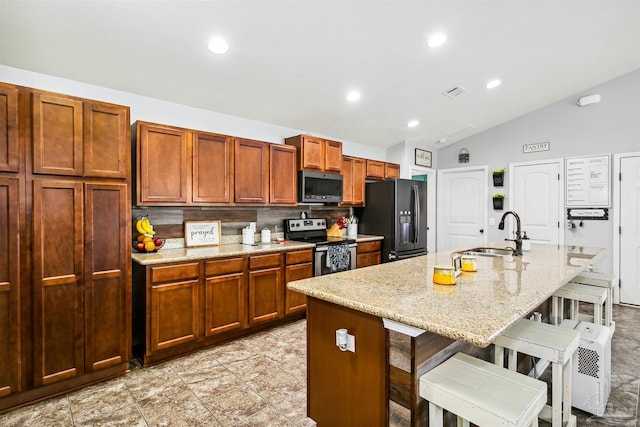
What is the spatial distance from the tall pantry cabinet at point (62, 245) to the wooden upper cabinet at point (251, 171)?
1142mm

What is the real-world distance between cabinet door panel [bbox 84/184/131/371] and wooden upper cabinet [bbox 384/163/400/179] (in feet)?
12.6

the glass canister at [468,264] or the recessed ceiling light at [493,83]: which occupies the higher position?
the recessed ceiling light at [493,83]

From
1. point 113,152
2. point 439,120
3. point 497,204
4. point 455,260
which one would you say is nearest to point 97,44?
point 113,152

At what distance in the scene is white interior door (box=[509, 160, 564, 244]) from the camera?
4.94 metres

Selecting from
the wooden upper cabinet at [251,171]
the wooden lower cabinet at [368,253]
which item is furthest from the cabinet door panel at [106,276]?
the wooden lower cabinet at [368,253]

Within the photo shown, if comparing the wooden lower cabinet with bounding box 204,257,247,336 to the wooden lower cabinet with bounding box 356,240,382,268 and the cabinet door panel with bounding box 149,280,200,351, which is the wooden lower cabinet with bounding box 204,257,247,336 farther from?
the wooden lower cabinet with bounding box 356,240,382,268

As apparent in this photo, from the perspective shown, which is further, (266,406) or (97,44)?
(97,44)

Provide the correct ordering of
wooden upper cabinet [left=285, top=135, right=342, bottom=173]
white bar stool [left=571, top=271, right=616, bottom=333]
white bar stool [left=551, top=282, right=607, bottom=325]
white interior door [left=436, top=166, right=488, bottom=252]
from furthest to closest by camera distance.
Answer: white interior door [left=436, top=166, right=488, bottom=252] < wooden upper cabinet [left=285, top=135, right=342, bottom=173] < white bar stool [left=571, top=271, right=616, bottom=333] < white bar stool [left=551, top=282, right=607, bottom=325]

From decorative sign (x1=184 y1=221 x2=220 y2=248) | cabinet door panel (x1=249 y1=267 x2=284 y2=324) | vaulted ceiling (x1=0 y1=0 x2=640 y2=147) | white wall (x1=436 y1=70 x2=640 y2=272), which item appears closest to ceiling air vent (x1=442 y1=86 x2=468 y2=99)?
vaulted ceiling (x1=0 y1=0 x2=640 y2=147)

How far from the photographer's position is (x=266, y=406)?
2.13 m

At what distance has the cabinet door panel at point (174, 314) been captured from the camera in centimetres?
262

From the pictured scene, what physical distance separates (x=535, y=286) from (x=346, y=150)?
147 inches

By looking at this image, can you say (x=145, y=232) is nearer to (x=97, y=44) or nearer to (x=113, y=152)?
(x=113, y=152)

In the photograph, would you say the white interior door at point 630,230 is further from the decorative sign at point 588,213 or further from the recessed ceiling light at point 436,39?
the recessed ceiling light at point 436,39
